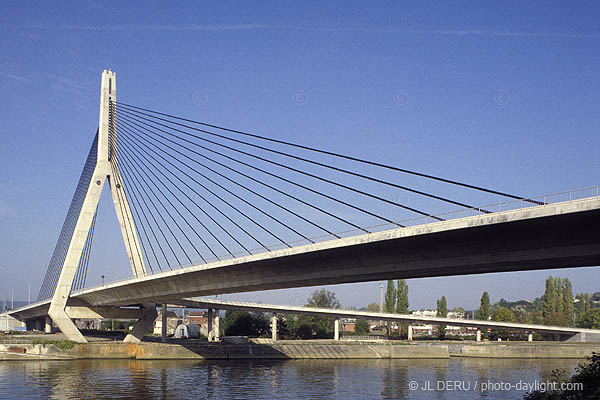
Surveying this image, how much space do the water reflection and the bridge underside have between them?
7.19 m

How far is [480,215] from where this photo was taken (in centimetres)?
2748

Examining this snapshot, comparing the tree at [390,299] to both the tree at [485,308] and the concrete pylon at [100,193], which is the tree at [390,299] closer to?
the tree at [485,308]

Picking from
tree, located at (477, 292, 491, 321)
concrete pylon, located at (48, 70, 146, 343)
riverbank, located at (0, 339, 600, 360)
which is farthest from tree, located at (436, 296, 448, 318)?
concrete pylon, located at (48, 70, 146, 343)

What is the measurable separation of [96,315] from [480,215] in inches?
2129

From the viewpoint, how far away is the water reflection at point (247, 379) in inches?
1570

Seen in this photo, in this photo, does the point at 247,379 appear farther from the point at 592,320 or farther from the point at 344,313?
the point at 592,320

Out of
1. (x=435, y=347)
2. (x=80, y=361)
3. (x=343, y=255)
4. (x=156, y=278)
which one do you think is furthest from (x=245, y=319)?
(x=343, y=255)

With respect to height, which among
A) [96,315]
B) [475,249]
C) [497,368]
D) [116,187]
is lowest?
[497,368]

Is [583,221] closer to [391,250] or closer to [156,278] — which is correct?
[391,250]

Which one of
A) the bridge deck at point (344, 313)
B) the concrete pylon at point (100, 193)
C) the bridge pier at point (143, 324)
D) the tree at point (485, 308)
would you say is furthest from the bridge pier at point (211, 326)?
the tree at point (485, 308)

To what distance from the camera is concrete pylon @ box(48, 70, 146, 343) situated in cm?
5769

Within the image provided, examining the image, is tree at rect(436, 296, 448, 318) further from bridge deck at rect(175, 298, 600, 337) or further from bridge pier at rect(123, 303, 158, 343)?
bridge pier at rect(123, 303, 158, 343)

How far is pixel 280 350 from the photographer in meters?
74.6

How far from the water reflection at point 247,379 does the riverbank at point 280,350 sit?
214 centimetres
